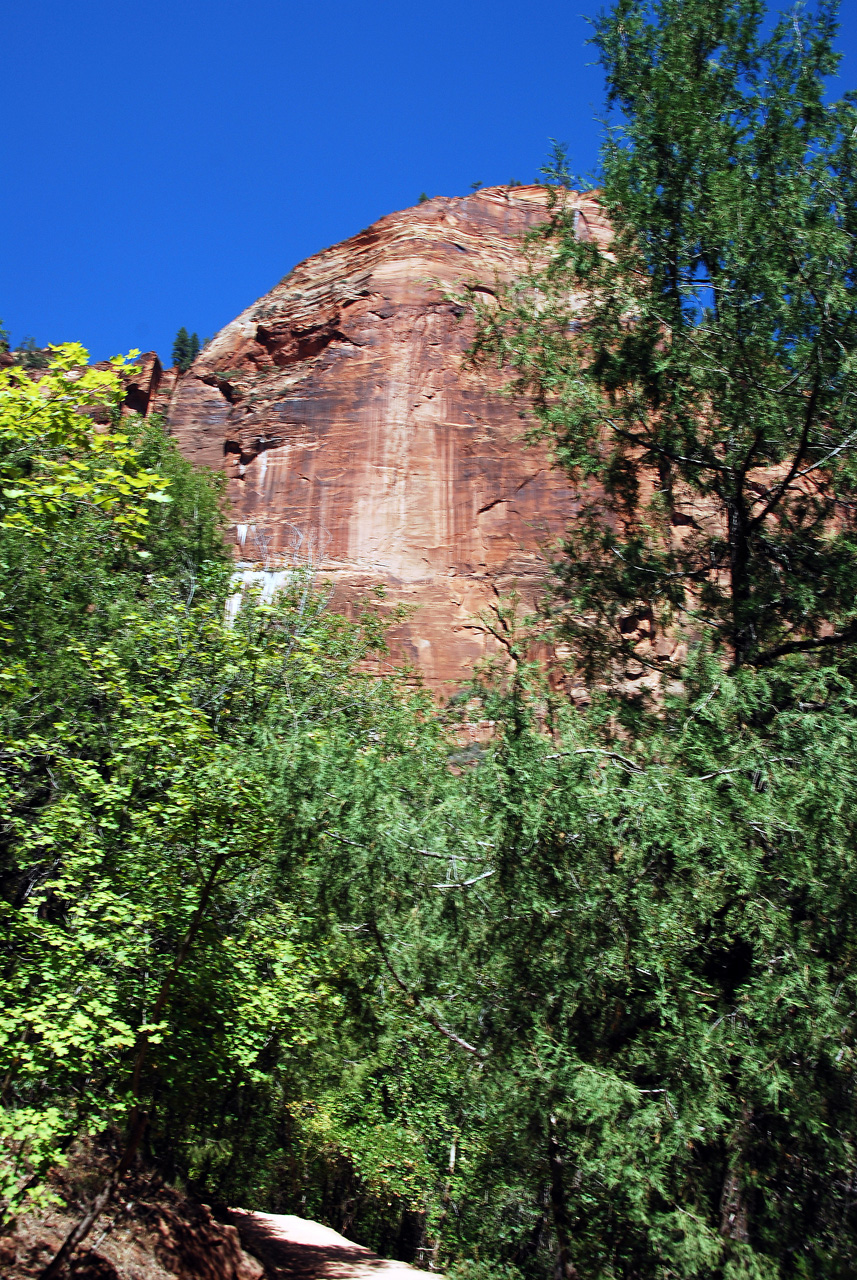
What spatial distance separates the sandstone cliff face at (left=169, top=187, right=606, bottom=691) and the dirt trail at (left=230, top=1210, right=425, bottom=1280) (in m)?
15.2

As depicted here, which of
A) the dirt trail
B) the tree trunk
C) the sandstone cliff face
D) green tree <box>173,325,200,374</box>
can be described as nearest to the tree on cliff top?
the tree trunk

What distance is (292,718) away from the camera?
1320 centimetres

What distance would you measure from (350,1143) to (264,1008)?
8.92 metres

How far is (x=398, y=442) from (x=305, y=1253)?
2411cm

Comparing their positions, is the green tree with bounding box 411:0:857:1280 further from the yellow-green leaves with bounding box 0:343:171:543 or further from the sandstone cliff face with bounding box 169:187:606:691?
the sandstone cliff face with bounding box 169:187:606:691

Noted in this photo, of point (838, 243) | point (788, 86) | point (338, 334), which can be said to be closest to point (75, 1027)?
point (838, 243)

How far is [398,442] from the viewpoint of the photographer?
108ft

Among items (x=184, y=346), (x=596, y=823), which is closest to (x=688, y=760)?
(x=596, y=823)

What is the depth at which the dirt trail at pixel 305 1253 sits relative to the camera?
1409 cm

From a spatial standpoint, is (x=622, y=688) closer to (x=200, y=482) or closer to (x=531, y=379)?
(x=531, y=379)

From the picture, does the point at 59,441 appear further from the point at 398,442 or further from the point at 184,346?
the point at 184,346

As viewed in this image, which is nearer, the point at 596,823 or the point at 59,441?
the point at 596,823

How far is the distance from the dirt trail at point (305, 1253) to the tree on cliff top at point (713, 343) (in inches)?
411

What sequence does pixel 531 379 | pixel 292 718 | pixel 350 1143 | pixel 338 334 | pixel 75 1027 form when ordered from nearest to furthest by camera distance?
pixel 75 1027 < pixel 531 379 < pixel 292 718 < pixel 350 1143 < pixel 338 334
